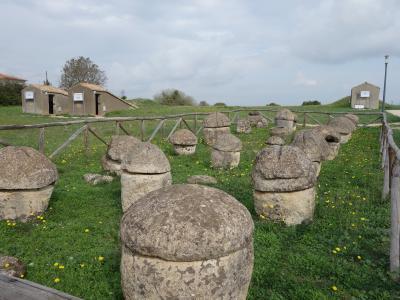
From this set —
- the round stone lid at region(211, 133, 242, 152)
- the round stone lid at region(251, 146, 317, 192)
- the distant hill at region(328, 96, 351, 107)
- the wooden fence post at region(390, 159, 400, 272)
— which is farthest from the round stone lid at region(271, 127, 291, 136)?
the distant hill at region(328, 96, 351, 107)

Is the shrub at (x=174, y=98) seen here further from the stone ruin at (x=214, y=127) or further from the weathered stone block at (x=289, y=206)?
the weathered stone block at (x=289, y=206)

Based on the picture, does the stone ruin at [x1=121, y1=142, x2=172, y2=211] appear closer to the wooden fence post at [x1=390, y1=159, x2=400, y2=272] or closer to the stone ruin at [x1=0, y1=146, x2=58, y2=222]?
the stone ruin at [x1=0, y1=146, x2=58, y2=222]

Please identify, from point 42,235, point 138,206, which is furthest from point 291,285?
point 42,235

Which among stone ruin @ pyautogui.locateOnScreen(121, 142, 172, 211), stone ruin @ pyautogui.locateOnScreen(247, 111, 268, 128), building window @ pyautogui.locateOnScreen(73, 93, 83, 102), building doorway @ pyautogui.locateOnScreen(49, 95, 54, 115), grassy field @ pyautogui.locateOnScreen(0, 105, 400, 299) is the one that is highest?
building window @ pyautogui.locateOnScreen(73, 93, 83, 102)

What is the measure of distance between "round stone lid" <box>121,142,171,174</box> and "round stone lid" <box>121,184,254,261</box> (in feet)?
12.1

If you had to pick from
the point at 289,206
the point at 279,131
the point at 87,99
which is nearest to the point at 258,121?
the point at 279,131

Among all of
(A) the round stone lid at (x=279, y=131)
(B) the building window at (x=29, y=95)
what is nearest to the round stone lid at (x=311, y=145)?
(A) the round stone lid at (x=279, y=131)

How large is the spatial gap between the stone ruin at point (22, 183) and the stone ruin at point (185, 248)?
13.6ft

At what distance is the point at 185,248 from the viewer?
3.43 meters

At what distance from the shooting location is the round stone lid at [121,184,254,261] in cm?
345

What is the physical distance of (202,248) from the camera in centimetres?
345

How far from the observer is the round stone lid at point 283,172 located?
6.75 meters

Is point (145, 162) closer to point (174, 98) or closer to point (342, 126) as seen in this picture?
point (342, 126)

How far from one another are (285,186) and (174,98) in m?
50.3
